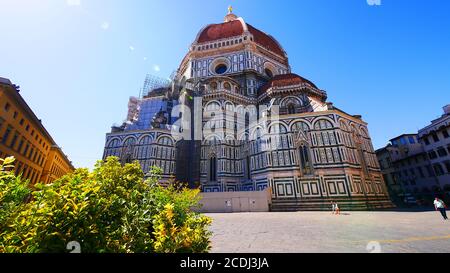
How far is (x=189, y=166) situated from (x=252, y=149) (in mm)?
7909

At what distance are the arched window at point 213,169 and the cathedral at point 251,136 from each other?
0.39ft

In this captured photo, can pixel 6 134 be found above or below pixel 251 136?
below

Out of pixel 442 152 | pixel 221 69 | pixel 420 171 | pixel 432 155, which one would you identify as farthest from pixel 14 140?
pixel 420 171

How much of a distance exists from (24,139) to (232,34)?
31.8 m

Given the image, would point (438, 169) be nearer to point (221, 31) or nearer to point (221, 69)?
point (221, 69)

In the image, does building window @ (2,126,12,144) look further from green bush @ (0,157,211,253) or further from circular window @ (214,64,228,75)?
circular window @ (214,64,228,75)

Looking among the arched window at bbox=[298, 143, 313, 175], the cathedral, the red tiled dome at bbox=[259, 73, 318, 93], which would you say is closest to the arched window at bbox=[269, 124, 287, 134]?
the cathedral

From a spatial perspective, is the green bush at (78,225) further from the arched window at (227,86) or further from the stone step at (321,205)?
the arched window at (227,86)

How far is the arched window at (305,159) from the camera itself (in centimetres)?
1909

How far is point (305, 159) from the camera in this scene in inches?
771

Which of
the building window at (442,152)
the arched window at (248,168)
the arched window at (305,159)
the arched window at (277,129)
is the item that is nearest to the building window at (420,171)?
the building window at (442,152)

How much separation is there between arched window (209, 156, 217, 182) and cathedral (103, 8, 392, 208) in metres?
0.12
